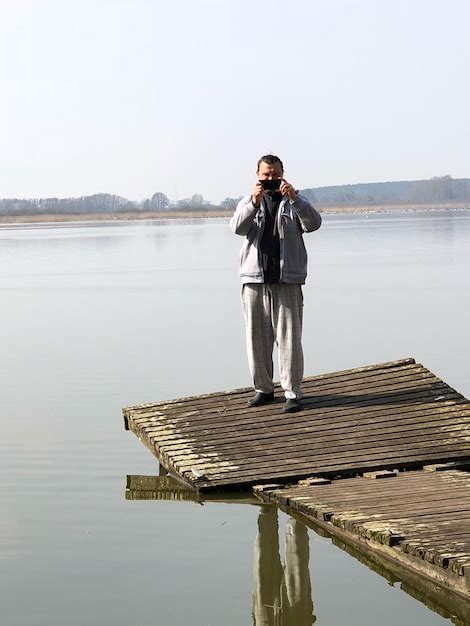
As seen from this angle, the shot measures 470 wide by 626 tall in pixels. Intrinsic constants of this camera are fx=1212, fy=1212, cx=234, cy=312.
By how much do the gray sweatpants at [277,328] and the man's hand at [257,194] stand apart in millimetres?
562

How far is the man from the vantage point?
7.80 meters

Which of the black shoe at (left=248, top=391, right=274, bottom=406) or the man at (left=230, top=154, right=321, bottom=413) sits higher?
the man at (left=230, top=154, right=321, bottom=413)

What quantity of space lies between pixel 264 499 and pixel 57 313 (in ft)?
41.8

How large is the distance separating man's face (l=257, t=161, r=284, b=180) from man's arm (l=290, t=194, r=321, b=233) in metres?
0.22

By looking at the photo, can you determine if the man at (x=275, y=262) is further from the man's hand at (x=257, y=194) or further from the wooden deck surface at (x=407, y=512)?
the wooden deck surface at (x=407, y=512)

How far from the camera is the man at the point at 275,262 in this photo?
780cm

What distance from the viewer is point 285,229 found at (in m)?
7.81

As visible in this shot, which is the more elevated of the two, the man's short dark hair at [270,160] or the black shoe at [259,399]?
the man's short dark hair at [270,160]

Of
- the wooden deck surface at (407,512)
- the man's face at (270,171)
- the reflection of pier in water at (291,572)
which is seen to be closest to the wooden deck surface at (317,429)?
the reflection of pier in water at (291,572)

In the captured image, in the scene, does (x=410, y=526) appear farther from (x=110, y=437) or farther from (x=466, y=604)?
(x=110, y=437)

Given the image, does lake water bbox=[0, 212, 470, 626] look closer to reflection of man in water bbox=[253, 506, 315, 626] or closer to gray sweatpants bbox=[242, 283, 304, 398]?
reflection of man in water bbox=[253, 506, 315, 626]

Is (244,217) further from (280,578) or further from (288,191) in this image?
(280,578)

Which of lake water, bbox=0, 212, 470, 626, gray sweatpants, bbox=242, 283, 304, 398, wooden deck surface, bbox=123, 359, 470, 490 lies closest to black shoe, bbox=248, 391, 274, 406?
wooden deck surface, bbox=123, 359, 470, 490

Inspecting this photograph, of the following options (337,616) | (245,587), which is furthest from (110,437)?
(337,616)
